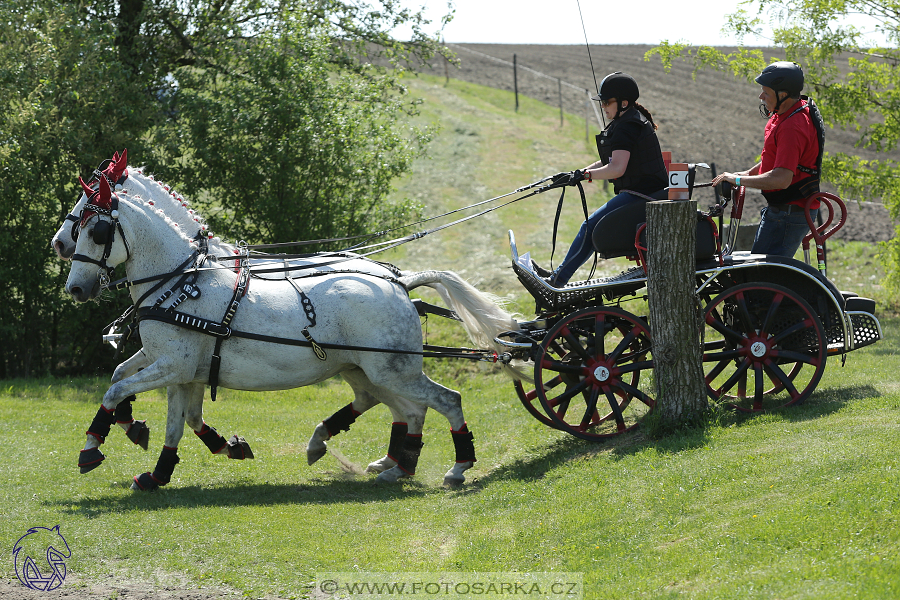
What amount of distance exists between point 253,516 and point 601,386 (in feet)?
10.1

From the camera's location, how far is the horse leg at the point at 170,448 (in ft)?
23.0

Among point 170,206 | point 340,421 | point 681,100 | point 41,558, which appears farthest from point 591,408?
point 681,100

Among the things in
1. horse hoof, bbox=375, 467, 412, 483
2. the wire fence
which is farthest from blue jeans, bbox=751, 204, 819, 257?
the wire fence

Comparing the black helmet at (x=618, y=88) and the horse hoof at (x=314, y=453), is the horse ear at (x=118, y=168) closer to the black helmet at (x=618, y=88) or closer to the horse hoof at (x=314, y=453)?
the horse hoof at (x=314, y=453)

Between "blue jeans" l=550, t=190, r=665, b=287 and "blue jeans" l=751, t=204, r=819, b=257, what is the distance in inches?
38.0

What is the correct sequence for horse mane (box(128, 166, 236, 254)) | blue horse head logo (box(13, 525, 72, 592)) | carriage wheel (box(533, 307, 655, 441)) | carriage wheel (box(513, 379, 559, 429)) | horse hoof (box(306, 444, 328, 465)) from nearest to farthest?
blue horse head logo (box(13, 525, 72, 592)), carriage wheel (box(533, 307, 655, 441)), horse mane (box(128, 166, 236, 254)), carriage wheel (box(513, 379, 559, 429)), horse hoof (box(306, 444, 328, 465))

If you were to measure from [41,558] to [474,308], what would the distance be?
406cm

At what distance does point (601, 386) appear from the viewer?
7.19 meters

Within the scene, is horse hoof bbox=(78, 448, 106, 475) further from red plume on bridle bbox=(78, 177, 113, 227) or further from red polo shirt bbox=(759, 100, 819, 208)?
red polo shirt bbox=(759, 100, 819, 208)

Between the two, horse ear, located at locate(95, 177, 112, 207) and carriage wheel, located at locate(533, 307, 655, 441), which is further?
carriage wheel, located at locate(533, 307, 655, 441)

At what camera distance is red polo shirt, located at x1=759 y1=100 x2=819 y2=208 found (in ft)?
22.1

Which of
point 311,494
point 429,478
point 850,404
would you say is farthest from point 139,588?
point 850,404

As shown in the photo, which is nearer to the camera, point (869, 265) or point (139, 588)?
point (139, 588)

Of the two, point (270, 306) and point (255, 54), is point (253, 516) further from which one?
point (255, 54)
